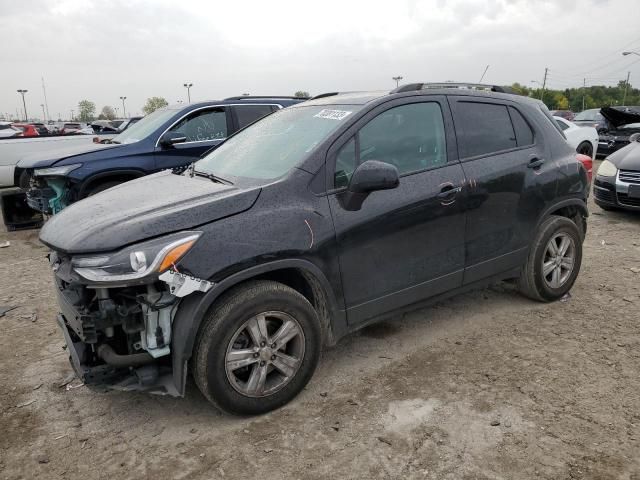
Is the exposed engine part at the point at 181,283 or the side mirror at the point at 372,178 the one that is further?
the side mirror at the point at 372,178

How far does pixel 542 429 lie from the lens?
279 centimetres

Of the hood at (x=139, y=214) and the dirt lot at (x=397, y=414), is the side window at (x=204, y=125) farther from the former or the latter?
the hood at (x=139, y=214)

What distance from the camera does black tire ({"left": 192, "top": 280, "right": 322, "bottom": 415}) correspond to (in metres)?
2.72

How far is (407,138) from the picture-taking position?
354 cm

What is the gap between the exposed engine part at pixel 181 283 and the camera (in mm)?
2564

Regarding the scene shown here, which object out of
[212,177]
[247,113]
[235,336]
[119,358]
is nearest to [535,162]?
[212,177]

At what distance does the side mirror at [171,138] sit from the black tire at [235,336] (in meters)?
4.46

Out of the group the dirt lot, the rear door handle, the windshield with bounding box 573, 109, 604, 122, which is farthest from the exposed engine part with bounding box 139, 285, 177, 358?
the windshield with bounding box 573, 109, 604, 122

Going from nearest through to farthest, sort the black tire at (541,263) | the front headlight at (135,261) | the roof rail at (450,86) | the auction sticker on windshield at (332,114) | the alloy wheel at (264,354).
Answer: the front headlight at (135,261)
the alloy wheel at (264,354)
the auction sticker on windshield at (332,114)
the roof rail at (450,86)
the black tire at (541,263)

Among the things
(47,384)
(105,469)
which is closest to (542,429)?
(105,469)

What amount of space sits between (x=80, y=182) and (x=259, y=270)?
4.68m

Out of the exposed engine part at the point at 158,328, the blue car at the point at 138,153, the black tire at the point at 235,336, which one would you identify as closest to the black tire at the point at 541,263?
the black tire at the point at 235,336

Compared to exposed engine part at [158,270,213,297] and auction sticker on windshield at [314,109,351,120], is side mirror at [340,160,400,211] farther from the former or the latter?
exposed engine part at [158,270,213,297]

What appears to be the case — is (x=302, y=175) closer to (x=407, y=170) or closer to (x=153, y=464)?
(x=407, y=170)
